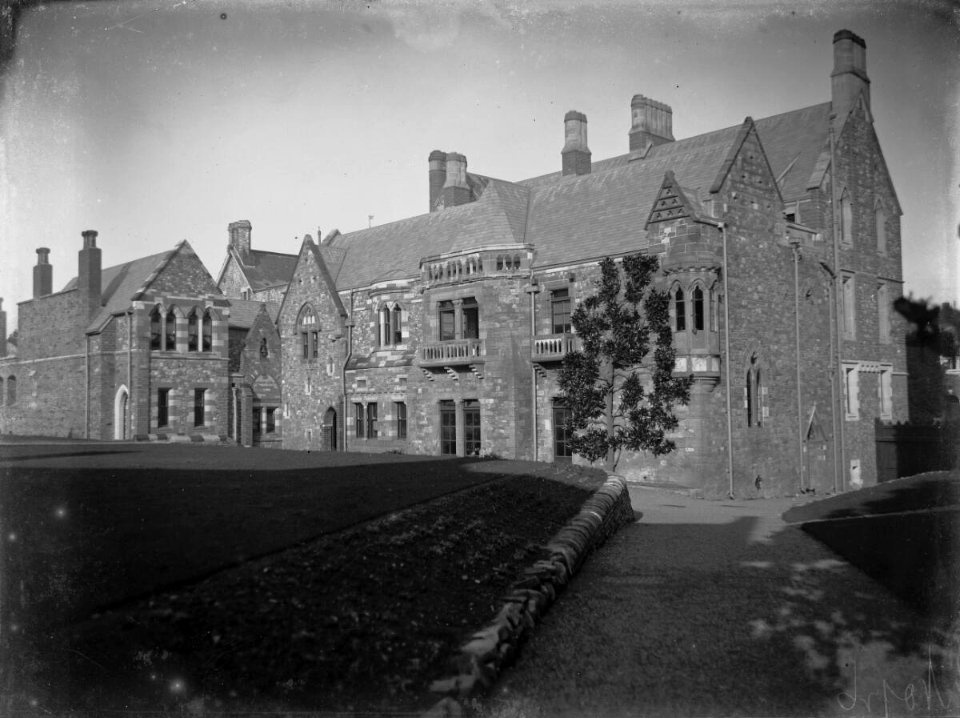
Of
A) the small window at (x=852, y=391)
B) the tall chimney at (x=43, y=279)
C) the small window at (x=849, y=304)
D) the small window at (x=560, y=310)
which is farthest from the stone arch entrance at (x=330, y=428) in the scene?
the small window at (x=849, y=304)

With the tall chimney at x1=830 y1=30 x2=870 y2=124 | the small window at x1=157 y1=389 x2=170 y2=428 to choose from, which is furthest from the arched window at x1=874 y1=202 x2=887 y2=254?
the small window at x1=157 y1=389 x2=170 y2=428

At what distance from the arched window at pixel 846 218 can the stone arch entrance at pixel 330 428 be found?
22840 mm

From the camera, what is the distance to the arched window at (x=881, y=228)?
33688mm

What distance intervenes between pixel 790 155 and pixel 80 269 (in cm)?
3216

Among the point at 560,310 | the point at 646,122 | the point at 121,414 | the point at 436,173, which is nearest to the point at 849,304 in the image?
the point at 560,310

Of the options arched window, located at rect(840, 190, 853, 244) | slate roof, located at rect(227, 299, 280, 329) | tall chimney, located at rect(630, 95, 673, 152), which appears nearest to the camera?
arched window, located at rect(840, 190, 853, 244)

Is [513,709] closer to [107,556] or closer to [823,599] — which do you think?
[107,556]

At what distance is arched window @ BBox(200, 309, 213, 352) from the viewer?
4012 cm

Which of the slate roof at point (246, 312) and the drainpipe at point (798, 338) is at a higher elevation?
the slate roof at point (246, 312)

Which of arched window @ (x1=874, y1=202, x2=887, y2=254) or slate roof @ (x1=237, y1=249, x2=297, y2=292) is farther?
slate roof @ (x1=237, y1=249, x2=297, y2=292)

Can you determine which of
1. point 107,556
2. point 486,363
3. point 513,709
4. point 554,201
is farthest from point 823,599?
point 554,201

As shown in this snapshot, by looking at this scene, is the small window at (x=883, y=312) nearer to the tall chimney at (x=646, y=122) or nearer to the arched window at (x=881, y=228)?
the arched window at (x=881, y=228)

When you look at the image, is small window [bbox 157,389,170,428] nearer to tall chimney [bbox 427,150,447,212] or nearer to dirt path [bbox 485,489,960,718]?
tall chimney [bbox 427,150,447,212]

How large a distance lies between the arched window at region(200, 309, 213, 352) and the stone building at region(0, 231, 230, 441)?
0.05 meters
